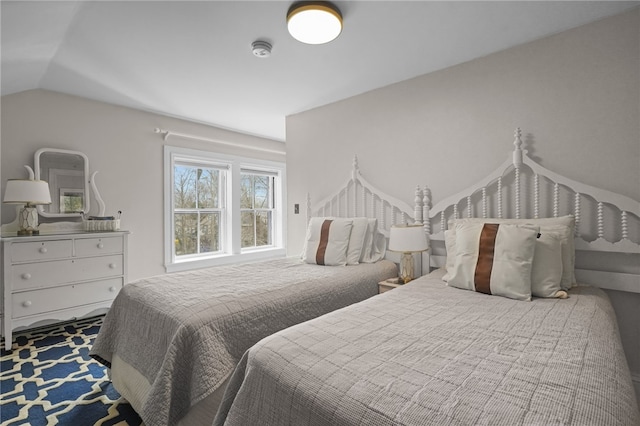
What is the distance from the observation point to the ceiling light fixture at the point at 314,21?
180 centimetres

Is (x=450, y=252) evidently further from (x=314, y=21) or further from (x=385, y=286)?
(x=314, y=21)

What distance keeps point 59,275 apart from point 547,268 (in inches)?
149

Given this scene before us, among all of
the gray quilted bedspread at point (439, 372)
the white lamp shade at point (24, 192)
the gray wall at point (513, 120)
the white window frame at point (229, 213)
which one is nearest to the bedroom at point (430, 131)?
the gray wall at point (513, 120)

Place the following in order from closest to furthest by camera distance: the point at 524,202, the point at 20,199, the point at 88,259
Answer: the point at 524,202 → the point at 20,199 → the point at 88,259

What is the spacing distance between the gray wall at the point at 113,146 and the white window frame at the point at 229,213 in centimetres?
9

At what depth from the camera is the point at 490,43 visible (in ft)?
7.36

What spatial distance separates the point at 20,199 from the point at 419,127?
11.6 feet

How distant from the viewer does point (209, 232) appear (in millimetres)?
4457

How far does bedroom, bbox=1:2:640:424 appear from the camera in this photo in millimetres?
1931

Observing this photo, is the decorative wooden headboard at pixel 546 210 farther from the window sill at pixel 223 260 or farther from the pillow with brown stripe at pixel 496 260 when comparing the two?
the window sill at pixel 223 260

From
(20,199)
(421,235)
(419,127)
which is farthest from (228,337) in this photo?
(20,199)

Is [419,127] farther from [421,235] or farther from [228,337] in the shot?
[228,337]

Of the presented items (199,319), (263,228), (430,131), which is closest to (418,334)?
(199,319)

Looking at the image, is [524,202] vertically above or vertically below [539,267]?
above
